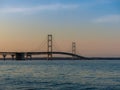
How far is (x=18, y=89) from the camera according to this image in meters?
34.0

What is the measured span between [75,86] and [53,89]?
3083mm

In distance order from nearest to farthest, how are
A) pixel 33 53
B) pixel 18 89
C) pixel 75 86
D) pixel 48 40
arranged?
pixel 18 89 < pixel 75 86 < pixel 33 53 < pixel 48 40

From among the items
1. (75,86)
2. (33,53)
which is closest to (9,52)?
(33,53)

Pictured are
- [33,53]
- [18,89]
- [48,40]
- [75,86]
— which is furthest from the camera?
[48,40]

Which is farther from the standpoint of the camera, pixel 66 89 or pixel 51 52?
pixel 51 52

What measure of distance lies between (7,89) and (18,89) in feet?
2.83

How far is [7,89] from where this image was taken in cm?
3409

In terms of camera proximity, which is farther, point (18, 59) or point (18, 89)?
point (18, 59)

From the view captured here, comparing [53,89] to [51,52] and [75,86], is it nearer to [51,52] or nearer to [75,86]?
[75,86]

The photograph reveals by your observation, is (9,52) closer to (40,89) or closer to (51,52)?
(51,52)

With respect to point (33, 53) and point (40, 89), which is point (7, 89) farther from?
point (33, 53)

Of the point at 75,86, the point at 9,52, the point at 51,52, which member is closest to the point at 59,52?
the point at 51,52

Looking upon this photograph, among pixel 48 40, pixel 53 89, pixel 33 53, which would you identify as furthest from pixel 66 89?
pixel 48 40

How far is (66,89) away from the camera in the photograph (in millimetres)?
34375
